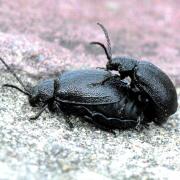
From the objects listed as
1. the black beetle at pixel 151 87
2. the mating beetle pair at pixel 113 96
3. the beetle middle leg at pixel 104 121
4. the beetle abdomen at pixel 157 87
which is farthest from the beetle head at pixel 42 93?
the beetle abdomen at pixel 157 87

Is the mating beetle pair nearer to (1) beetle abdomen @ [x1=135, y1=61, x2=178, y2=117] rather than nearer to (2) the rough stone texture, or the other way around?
(1) beetle abdomen @ [x1=135, y1=61, x2=178, y2=117]

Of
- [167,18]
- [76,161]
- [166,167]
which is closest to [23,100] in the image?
[76,161]

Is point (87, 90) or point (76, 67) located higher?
point (87, 90)

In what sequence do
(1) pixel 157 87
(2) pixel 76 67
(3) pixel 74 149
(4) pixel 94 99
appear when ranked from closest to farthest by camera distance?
(3) pixel 74 149 < (4) pixel 94 99 < (1) pixel 157 87 < (2) pixel 76 67

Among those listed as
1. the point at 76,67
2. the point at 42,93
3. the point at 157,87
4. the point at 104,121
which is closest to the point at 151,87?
the point at 157,87

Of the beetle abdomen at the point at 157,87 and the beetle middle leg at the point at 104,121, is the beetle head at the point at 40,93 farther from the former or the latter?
the beetle abdomen at the point at 157,87

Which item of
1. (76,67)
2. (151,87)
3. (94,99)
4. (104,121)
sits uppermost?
(151,87)

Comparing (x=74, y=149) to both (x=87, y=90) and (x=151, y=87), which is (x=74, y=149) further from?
(x=151, y=87)
